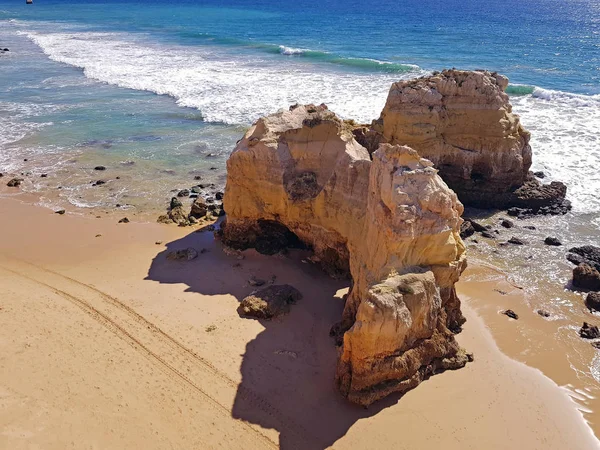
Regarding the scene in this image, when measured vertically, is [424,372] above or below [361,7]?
below

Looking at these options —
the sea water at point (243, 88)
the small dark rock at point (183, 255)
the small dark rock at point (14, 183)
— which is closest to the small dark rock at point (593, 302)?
the sea water at point (243, 88)

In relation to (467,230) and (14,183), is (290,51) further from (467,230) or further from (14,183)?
(467,230)

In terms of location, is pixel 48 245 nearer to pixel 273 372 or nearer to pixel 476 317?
pixel 273 372

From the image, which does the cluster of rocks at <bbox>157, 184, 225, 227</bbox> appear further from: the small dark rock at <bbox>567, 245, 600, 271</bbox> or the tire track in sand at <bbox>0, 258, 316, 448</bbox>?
the small dark rock at <bbox>567, 245, 600, 271</bbox>

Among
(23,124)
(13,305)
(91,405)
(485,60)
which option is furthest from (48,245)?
(485,60)

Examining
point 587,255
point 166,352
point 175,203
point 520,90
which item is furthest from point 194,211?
point 520,90

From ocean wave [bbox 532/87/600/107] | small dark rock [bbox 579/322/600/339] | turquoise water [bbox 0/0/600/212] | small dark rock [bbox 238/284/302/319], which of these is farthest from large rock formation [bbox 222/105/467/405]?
ocean wave [bbox 532/87/600/107]
